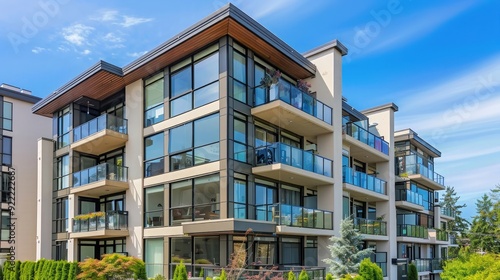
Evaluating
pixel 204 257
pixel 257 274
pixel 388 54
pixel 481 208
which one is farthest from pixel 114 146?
pixel 481 208

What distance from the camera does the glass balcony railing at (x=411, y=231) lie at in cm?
2827

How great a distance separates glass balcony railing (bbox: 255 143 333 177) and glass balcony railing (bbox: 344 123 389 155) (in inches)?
175

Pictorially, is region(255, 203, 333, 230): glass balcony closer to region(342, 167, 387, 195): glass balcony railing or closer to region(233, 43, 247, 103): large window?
region(342, 167, 387, 195): glass balcony railing

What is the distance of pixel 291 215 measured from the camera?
1784cm

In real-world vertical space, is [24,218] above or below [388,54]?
below

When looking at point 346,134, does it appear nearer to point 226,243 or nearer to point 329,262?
point 329,262

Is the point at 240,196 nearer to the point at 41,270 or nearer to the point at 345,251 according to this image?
the point at 345,251

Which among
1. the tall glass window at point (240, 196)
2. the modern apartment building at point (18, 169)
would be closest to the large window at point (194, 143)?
the tall glass window at point (240, 196)

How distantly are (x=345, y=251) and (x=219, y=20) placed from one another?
10.8 meters

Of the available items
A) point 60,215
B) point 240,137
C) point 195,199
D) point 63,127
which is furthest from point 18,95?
point 240,137

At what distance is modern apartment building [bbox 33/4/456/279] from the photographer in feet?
57.2

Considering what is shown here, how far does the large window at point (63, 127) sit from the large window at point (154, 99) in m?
6.67

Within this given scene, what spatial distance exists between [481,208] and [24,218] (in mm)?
52793

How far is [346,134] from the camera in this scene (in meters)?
22.9
